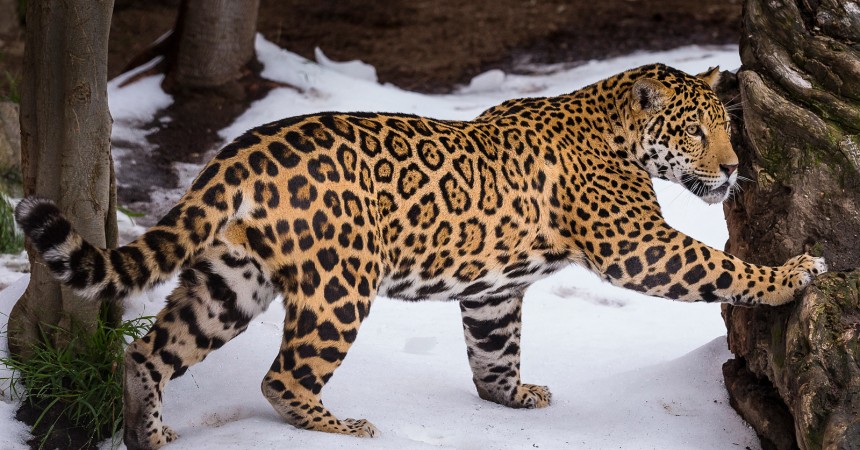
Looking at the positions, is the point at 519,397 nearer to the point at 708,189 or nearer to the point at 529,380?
the point at 529,380

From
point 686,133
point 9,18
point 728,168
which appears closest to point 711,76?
point 686,133

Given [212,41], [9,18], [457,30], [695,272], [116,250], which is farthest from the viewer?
[457,30]

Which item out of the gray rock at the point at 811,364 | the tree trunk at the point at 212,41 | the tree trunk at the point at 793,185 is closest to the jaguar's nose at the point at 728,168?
the tree trunk at the point at 793,185

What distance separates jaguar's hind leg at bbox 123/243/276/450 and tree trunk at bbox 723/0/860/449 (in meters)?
2.81

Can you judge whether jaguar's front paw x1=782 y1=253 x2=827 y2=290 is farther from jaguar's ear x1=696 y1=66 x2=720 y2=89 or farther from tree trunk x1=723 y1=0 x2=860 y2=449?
jaguar's ear x1=696 y1=66 x2=720 y2=89

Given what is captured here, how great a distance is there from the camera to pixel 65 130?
586cm

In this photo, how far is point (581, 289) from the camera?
8984mm

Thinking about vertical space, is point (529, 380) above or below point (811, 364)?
below

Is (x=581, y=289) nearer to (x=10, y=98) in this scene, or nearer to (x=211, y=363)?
(x=211, y=363)

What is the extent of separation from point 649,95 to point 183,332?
3.03 m

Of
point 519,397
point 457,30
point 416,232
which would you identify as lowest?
point 519,397

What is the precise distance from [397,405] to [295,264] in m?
1.67

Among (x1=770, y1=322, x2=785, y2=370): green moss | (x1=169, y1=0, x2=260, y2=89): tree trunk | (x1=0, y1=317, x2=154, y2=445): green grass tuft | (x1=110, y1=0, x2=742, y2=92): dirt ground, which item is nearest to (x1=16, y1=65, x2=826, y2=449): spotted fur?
(x1=770, y1=322, x2=785, y2=370): green moss

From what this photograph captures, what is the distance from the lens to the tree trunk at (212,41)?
37.5 ft
